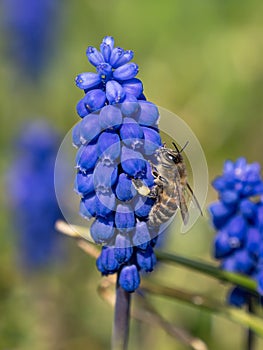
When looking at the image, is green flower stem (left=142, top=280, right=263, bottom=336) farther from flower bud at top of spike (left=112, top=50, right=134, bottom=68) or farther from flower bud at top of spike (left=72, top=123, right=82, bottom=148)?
flower bud at top of spike (left=112, top=50, right=134, bottom=68)

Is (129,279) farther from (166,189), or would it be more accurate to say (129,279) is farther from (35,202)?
(35,202)

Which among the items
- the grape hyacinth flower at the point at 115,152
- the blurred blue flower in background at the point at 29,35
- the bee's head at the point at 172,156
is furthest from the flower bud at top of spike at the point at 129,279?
the blurred blue flower in background at the point at 29,35

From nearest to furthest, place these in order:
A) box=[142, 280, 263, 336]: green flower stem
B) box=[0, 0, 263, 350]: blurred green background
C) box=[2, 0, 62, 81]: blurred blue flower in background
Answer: box=[142, 280, 263, 336]: green flower stem < box=[0, 0, 263, 350]: blurred green background < box=[2, 0, 62, 81]: blurred blue flower in background

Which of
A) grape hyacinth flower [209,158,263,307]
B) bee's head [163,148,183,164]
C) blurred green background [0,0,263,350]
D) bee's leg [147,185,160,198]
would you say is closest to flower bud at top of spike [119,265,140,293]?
bee's leg [147,185,160,198]

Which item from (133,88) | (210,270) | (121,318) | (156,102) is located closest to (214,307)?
(210,270)

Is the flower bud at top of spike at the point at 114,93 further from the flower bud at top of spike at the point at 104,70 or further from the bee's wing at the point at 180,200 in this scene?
the bee's wing at the point at 180,200

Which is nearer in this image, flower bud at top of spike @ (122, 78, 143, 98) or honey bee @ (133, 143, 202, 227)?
flower bud at top of spike @ (122, 78, 143, 98)

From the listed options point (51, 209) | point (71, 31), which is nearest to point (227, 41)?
point (71, 31)
